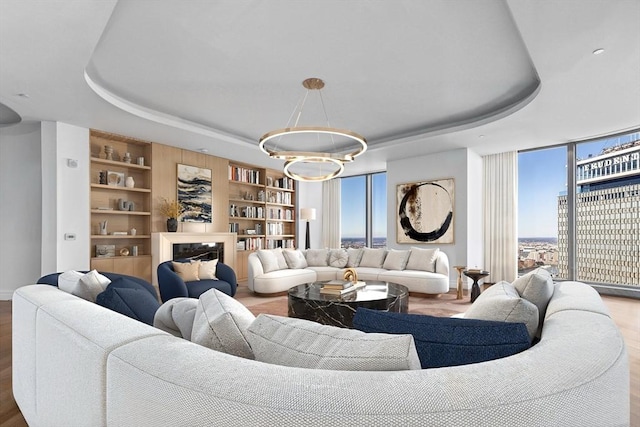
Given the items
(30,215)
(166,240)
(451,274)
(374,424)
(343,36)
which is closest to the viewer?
(374,424)

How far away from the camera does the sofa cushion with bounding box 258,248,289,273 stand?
6047 millimetres

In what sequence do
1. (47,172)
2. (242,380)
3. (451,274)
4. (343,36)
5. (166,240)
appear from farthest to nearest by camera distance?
(451,274)
(166,240)
(47,172)
(343,36)
(242,380)

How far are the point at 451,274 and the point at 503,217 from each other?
149cm

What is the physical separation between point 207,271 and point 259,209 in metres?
3.48

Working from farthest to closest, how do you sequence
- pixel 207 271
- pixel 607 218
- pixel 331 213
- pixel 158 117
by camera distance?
pixel 331 213
pixel 607 218
pixel 158 117
pixel 207 271

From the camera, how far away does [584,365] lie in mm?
883

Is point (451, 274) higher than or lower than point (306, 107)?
lower

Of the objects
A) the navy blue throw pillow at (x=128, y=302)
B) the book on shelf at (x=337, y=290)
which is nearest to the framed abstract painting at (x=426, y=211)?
the book on shelf at (x=337, y=290)

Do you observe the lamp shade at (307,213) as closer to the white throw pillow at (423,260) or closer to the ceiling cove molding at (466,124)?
the ceiling cove molding at (466,124)

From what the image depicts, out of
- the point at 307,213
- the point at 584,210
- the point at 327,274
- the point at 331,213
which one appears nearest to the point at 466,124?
the point at 584,210

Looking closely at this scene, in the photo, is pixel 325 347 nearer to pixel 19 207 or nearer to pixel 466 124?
pixel 466 124

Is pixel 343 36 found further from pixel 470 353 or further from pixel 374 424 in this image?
pixel 374 424

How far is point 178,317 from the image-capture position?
1662 mm

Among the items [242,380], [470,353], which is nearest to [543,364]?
[470,353]
